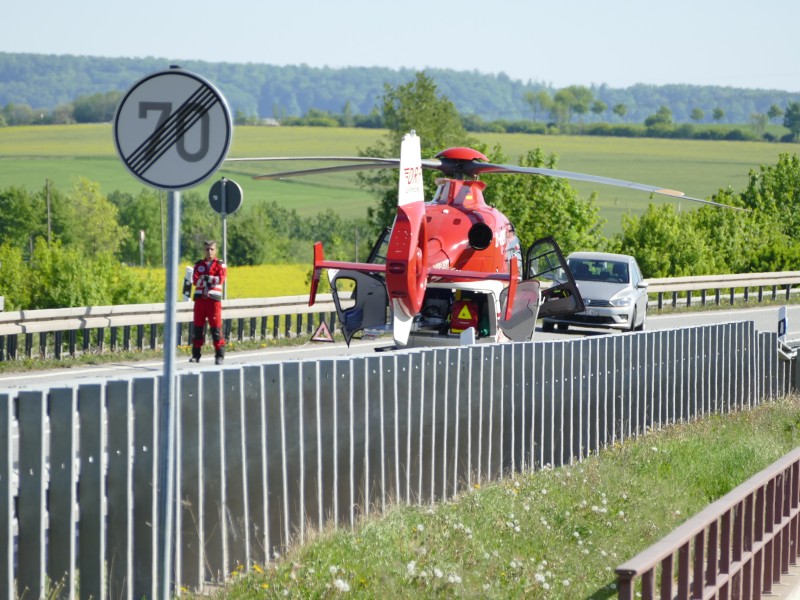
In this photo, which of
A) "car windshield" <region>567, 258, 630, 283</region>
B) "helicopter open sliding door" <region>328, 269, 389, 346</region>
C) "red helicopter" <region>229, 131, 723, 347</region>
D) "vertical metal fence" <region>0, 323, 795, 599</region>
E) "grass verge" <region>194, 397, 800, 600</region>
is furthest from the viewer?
"car windshield" <region>567, 258, 630, 283</region>

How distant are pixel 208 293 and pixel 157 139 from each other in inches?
529

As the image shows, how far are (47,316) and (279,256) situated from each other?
2686 inches

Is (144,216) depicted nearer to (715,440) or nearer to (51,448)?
(715,440)

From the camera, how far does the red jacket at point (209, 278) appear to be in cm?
2016

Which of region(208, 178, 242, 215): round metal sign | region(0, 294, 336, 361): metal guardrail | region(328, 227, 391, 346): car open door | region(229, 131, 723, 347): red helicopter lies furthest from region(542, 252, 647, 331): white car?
region(328, 227, 391, 346): car open door

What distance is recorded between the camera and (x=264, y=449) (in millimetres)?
8969

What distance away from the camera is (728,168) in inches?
5876

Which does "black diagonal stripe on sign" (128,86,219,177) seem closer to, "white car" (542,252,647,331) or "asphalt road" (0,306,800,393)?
"asphalt road" (0,306,800,393)

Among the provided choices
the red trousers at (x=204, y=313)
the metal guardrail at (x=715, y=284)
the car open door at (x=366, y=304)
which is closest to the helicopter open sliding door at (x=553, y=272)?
the car open door at (x=366, y=304)

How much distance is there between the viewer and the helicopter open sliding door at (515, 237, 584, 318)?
20.0 metres

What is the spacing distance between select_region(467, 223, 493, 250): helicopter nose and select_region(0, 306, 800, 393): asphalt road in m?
2.07

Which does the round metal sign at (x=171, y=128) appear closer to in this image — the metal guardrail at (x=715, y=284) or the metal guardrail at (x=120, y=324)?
the metal guardrail at (x=120, y=324)

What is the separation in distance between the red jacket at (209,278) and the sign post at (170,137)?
1313 cm

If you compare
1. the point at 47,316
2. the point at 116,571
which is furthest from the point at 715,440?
the point at 47,316
